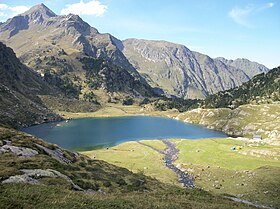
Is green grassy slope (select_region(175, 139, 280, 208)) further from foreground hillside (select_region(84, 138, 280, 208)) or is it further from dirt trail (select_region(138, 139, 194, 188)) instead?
dirt trail (select_region(138, 139, 194, 188))

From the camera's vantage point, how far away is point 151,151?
130 metres

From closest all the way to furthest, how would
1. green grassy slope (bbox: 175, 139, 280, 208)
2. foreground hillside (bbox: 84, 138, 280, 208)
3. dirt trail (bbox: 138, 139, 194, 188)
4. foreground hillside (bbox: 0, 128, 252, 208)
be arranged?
foreground hillside (bbox: 0, 128, 252, 208) → green grassy slope (bbox: 175, 139, 280, 208) → foreground hillside (bbox: 84, 138, 280, 208) → dirt trail (bbox: 138, 139, 194, 188)

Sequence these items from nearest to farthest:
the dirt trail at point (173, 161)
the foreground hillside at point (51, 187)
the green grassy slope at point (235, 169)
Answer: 1. the foreground hillside at point (51, 187)
2. the green grassy slope at point (235, 169)
3. the dirt trail at point (173, 161)

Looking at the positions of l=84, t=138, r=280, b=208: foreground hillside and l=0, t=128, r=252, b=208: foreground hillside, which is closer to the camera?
l=0, t=128, r=252, b=208: foreground hillside

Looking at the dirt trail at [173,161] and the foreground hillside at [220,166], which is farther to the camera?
the dirt trail at [173,161]

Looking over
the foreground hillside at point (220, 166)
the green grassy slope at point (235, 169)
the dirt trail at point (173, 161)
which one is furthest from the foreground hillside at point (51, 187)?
the dirt trail at point (173, 161)

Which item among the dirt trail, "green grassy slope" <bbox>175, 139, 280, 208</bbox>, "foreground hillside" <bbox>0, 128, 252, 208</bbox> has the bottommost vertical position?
the dirt trail

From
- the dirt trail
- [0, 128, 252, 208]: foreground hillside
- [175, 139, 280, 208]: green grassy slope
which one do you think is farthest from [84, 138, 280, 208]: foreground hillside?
[0, 128, 252, 208]: foreground hillside

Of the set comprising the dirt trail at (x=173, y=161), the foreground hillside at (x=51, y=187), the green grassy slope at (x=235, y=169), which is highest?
the foreground hillside at (x=51, y=187)

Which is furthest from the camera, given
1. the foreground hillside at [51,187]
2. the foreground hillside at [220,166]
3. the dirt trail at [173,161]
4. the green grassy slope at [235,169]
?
the dirt trail at [173,161]

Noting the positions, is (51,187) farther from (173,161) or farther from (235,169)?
(173,161)

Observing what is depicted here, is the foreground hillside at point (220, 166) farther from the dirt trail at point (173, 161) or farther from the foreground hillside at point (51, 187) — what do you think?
the foreground hillside at point (51, 187)

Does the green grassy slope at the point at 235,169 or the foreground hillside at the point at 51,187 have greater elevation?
the foreground hillside at the point at 51,187

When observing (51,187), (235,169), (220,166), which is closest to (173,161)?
(220,166)
